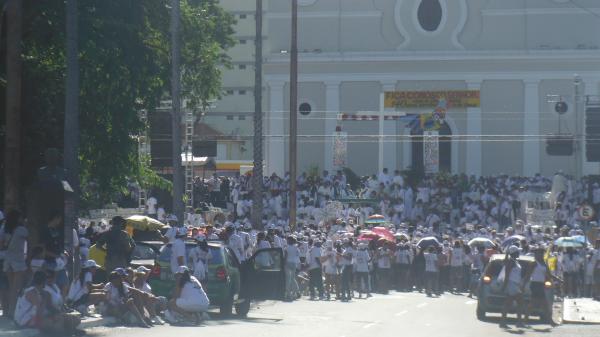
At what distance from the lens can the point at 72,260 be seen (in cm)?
→ 2277

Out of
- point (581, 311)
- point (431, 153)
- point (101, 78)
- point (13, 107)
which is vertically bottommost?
point (581, 311)

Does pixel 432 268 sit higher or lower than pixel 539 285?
lower

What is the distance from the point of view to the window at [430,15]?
199 ft

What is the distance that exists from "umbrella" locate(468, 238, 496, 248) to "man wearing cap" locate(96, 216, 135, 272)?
1591 centimetres

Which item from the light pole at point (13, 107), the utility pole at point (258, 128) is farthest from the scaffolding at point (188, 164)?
the light pole at point (13, 107)

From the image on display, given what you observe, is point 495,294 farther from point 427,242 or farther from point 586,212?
point 586,212

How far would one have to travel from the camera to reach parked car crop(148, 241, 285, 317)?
78.6ft

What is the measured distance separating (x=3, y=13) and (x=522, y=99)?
36.8 m

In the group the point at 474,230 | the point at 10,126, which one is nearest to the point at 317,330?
the point at 10,126

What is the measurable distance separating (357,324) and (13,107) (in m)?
7.20

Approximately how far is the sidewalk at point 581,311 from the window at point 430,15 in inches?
1084

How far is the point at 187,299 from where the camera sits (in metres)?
22.6

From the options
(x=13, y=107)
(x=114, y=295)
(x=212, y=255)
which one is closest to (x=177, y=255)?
(x=212, y=255)

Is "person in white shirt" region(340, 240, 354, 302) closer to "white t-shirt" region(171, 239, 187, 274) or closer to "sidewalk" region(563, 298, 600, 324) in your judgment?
"sidewalk" region(563, 298, 600, 324)
